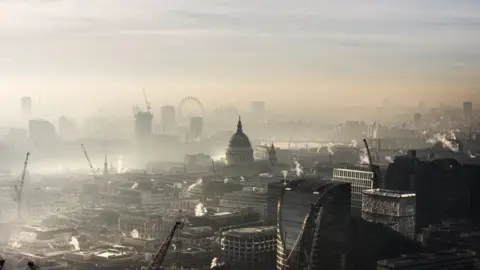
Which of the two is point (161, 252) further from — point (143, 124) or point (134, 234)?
point (143, 124)

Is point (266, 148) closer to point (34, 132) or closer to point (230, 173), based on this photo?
point (230, 173)

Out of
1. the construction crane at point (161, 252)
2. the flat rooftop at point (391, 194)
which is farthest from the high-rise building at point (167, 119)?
the construction crane at point (161, 252)

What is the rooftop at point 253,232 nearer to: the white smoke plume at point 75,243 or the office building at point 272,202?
the office building at point 272,202

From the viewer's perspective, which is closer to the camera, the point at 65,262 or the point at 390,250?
the point at 390,250

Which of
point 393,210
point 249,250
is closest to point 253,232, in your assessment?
point 249,250

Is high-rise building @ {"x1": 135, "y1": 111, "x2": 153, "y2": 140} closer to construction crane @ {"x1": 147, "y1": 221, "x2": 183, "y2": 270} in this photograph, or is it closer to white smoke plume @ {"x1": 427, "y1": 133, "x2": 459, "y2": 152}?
white smoke plume @ {"x1": 427, "y1": 133, "x2": 459, "y2": 152}

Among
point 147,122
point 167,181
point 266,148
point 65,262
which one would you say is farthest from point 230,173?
point 65,262

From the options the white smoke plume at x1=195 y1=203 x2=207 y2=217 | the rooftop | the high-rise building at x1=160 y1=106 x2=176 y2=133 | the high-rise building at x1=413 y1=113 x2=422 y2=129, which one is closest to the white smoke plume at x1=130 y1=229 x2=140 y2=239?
the white smoke plume at x1=195 y1=203 x2=207 y2=217
